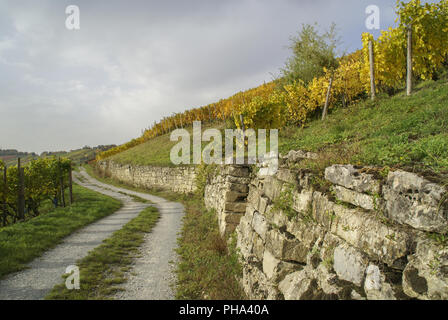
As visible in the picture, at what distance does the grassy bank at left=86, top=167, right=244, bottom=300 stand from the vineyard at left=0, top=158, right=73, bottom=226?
11.9m

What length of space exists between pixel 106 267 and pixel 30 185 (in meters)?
15.7

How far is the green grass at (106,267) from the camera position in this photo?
5551 millimetres

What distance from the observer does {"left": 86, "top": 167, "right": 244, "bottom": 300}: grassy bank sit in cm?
572

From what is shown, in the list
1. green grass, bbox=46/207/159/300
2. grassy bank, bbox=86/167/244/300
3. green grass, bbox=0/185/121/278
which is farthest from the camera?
green grass, bbox=0/185/121/278

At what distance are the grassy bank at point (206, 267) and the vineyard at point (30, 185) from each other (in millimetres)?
11931

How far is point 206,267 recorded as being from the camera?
23.0 feet

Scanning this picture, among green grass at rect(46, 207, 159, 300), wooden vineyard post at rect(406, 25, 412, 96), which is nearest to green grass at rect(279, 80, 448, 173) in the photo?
wooden vineyard post at rect(406, 25, 412, 96)

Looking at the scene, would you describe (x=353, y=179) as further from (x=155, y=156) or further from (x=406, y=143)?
(x=155, y=156)

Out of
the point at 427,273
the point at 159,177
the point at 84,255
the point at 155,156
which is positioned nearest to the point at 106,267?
the point at 84,255

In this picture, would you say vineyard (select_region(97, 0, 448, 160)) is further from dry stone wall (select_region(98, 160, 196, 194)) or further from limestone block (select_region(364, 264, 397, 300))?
limestone block (select_region(364, 264, 397, 300))

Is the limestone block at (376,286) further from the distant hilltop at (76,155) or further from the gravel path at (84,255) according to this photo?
the distant hilltop at (76,155)

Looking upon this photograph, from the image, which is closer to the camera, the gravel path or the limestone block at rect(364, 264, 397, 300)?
the limestone block at rect(364, 264, 397, 300)
